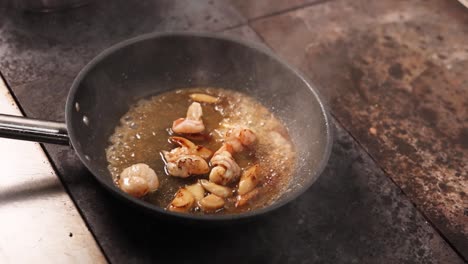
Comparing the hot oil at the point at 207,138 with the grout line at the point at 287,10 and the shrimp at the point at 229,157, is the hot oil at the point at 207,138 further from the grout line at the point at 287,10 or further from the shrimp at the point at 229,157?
the grout line at the point at 287,10

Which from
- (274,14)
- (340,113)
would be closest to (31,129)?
(340,113)

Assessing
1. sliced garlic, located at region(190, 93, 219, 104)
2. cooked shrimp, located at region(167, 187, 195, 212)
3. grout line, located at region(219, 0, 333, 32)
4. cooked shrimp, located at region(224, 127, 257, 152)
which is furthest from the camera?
grout line, located at region(219, 0, 333, 32)

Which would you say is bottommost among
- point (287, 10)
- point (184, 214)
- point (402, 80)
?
point (402, 80)

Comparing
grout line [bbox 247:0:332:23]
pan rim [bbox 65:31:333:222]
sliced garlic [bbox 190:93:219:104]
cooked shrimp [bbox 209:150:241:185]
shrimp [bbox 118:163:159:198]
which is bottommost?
grout line [bbox 247:0:332:23]

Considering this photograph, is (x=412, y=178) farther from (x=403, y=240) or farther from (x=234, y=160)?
(x=234, y=160)

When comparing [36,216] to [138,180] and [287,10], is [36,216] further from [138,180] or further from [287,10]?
[287,10]

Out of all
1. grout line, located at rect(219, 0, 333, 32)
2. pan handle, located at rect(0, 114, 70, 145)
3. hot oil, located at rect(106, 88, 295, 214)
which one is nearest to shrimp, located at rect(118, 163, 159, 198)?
hot oil, located at rect(106, 88, 295, 214)

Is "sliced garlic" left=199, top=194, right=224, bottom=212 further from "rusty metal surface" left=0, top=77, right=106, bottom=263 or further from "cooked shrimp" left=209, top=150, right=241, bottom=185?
"rusty metal surface" left=0, top=77, right=106, bottom=263
